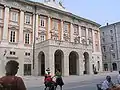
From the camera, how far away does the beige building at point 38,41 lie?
30.7 meters

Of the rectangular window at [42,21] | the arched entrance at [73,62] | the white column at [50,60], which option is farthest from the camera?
the rectangular window at [42,21]

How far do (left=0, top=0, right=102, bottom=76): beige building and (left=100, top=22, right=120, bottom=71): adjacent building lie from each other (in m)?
26.0

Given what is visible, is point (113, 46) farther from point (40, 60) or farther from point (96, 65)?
point (40, 60)

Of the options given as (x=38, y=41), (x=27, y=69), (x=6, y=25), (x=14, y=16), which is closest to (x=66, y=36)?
(x=38, y=41)

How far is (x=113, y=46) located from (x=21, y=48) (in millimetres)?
39579

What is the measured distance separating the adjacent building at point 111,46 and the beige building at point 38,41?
26.0 meters

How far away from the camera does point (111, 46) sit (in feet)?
207

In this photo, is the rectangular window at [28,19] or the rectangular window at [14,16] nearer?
the rectangular window at [14,16]

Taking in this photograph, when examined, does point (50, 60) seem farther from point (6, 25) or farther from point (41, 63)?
point (6, 25)

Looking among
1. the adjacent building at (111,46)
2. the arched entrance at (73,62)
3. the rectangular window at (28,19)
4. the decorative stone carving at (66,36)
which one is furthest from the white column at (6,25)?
the adjacent building at (111,46)

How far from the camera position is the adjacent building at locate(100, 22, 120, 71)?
61125mm

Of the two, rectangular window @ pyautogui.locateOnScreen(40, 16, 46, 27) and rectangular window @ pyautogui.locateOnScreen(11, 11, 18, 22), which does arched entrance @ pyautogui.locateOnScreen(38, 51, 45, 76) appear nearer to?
rectangular window @ pyautogui.locateOnScreen(40, 16, 46, 27)

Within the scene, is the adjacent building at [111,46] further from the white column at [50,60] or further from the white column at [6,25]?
the white column at [6,25]

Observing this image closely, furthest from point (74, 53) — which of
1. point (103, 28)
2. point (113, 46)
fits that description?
point (103, 28)
